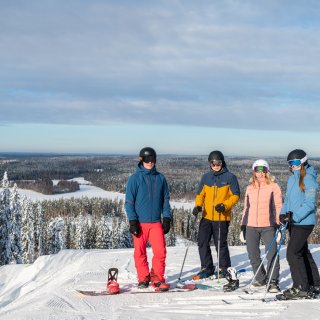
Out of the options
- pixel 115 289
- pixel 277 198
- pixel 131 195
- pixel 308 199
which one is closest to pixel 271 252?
pixel 277 198

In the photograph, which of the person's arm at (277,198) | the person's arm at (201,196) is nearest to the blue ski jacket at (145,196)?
the person's arm at (201,196)

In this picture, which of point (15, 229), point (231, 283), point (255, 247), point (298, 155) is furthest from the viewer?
point (15, 229)

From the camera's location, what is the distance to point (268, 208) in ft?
23.9

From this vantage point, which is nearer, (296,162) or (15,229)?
(296,162)

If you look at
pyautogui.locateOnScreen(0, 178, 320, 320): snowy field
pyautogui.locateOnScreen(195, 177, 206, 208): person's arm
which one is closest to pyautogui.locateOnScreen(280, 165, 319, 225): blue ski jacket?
pyautogui.locateOnScreen(0, 178, 320, 320): snowy field

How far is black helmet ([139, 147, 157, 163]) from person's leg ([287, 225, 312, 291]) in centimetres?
245

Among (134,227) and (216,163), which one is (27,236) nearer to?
(134,227)

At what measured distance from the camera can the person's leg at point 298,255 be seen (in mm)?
6434

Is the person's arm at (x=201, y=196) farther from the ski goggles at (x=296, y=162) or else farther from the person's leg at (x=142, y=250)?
the ski goggles at (x=296, y=162)

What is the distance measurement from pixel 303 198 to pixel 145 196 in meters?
2.53

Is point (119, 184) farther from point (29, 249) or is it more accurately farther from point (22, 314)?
point (22, 314)

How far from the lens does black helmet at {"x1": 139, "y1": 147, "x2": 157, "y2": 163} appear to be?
24.1 ft

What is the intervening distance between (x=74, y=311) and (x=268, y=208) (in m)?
3.41

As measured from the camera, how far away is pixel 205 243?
26.9 feet
